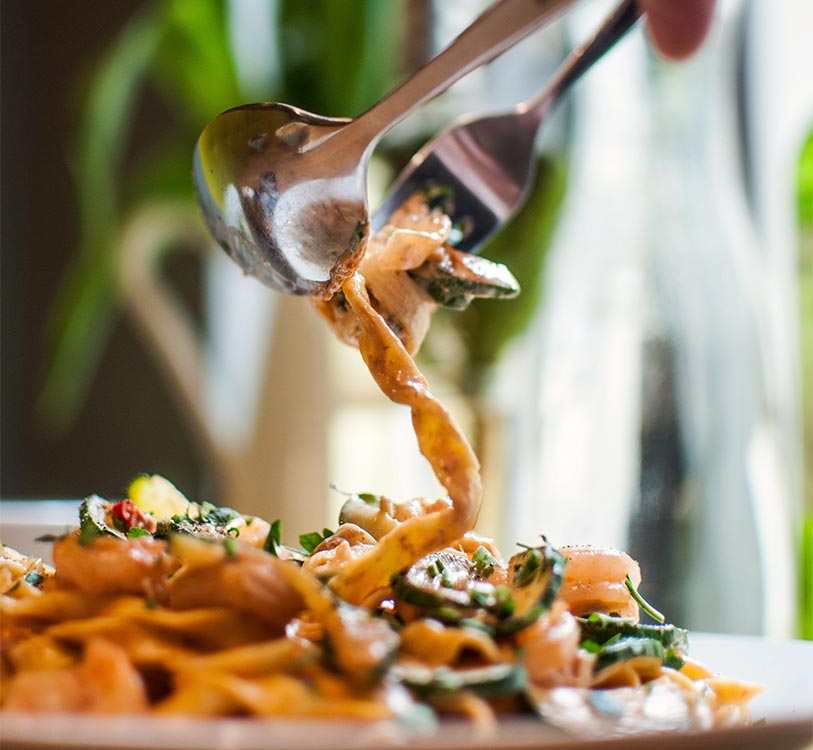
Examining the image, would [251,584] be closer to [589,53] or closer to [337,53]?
[589,53]

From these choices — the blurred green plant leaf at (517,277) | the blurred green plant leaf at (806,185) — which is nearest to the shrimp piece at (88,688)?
the blurred green plant leaf at (517,277)

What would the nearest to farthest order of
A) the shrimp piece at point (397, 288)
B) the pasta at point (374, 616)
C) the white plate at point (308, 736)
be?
1. the white plate at point (308, 736)
2. the pasta at point (374, 616)
3. the shrimp piece at point (397, 288)

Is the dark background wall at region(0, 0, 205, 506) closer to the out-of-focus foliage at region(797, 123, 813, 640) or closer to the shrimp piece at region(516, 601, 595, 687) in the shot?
the out-of-focus foliage at region(797, 123, 813, 640)

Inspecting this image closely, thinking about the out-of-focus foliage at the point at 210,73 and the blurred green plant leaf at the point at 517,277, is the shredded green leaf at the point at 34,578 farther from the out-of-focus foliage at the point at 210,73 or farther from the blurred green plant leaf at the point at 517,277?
the out-of-focus foliage at the point at 210,73

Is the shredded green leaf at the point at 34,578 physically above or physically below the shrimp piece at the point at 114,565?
below

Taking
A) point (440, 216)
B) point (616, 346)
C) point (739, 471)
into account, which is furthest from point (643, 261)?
point (440, 216)

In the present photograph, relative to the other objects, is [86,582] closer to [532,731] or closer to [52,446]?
[532,731]

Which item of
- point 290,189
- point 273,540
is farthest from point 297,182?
point 273,540
